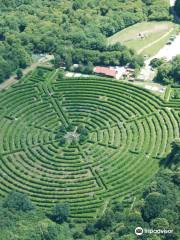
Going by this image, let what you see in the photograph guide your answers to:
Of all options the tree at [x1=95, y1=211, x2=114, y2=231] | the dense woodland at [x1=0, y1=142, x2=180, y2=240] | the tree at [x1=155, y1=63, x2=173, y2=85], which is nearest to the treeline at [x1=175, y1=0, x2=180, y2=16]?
the tree at [x1=155, y1=63, x2=173, y2=85]

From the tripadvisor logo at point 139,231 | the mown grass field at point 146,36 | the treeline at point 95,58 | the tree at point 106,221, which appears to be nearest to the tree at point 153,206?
the tripadvisor logo at point 139,231

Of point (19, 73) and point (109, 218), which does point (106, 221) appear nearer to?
point (109, 218)

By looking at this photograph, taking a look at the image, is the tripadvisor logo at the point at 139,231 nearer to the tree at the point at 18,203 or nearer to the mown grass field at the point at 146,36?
the tree at the point at 18,203

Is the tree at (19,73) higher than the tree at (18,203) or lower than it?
higher

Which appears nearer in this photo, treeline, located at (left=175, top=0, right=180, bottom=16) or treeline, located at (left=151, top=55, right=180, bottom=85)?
treeline, located at (left=151, top=55, right=180, bottom=85)

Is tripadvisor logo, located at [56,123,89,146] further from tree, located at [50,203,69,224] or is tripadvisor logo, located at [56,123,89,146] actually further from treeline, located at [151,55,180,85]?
→ treeline, located at [151,55,180,85]

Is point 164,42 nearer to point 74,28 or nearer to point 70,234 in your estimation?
point 74,28

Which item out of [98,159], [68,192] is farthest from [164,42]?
[68,192]
